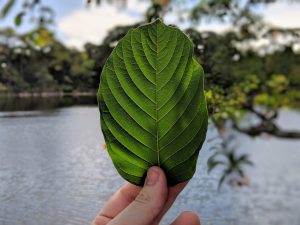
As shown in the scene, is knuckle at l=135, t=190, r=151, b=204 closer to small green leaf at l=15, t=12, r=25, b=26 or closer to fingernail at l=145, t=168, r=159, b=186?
fingernail at l=145, t=168, r=159, b=186

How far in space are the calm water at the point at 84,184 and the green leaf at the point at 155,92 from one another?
6936 millimetres

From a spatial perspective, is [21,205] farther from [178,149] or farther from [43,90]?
[43,90]

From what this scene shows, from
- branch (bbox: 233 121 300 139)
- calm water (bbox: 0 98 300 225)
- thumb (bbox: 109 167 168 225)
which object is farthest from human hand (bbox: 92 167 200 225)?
calm water (bbox: 0 98 300 225)

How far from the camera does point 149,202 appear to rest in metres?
0.32

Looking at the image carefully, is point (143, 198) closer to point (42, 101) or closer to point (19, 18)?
point (19, 18)

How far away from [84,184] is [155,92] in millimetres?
14722

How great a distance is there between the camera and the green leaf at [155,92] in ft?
0.96

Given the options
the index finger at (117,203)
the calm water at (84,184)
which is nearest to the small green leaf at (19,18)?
the index finger at (117,203)

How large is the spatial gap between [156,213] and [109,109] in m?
0.08

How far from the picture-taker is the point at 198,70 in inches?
11.6

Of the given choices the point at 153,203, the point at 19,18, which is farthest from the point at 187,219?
the point at 19,18

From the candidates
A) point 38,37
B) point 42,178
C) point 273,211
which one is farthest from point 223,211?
point 38,37

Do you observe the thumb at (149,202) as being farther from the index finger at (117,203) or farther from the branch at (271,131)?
the branch at (271,131)

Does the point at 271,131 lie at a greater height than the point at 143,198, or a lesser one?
lesser
